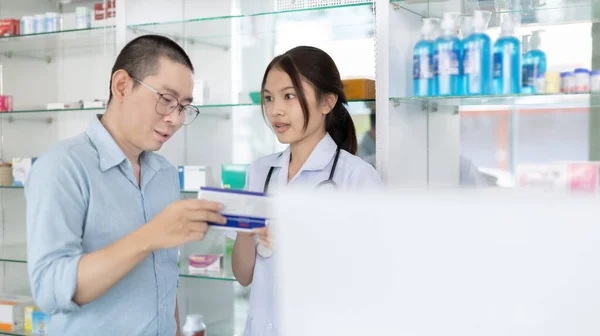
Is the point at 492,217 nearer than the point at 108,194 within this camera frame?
Yes

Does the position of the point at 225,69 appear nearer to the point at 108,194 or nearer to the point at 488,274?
the point at 108,194

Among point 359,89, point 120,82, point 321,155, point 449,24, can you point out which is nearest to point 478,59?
point 449,24

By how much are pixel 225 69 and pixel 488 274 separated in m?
3.11

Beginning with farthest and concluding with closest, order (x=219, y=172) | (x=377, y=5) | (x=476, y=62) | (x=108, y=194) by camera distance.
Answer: (x=219, y=172) < (x=377, y=5) < (x=476, y=62) < (x=108, y=194)

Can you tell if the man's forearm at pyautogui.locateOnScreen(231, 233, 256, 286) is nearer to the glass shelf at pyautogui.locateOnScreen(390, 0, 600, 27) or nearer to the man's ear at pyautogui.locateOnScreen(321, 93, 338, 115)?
the man's ear at pyautogui.locateOnScreen(321, 93, 338, 115)

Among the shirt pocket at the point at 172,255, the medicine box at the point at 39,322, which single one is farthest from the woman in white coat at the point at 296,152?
the medicine box at the point at 39,322

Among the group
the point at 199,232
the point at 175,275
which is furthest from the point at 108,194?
the point at 199,232

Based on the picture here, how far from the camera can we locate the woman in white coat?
2.07 metres

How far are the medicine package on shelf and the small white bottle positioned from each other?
1.96 meters

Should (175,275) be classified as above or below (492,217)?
below

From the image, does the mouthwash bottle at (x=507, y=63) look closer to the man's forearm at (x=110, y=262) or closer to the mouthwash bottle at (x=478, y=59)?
the mouthwash bottle at (x=478, y=59)

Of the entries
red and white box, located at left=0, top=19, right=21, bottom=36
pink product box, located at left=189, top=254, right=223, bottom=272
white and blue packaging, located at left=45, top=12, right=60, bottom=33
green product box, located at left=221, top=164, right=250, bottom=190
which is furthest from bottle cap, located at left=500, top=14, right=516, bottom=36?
red and white box, located at left=0, top=19, right=21, bottom=36

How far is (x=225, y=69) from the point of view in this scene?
3.44 meters

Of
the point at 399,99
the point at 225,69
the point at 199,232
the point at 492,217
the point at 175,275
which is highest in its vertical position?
the point at 225,69
